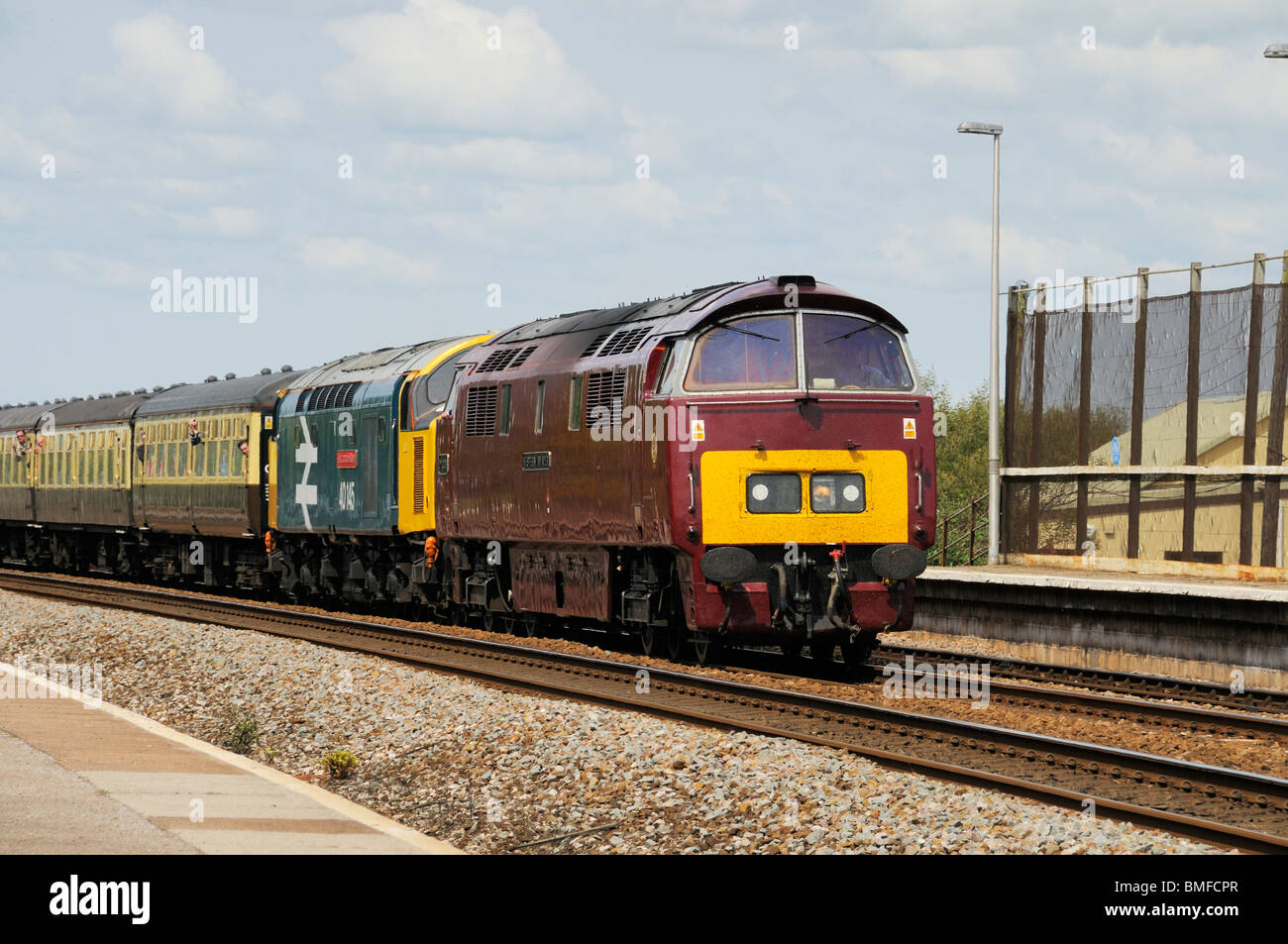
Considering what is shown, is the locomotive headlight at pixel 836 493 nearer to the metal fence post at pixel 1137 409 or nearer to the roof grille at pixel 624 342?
the roof grille at pixel 624 342

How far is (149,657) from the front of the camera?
70.6 ft

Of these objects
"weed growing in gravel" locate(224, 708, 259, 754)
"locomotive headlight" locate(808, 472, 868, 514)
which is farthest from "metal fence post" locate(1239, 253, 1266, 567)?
"weed growing in gravel" locate(224, 708, 259, 754)

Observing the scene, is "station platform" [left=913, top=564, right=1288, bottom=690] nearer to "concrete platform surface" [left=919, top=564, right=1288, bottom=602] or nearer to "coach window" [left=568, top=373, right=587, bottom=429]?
"concrete platform surface" [left=919, top=564, right=1288, bottom=602]

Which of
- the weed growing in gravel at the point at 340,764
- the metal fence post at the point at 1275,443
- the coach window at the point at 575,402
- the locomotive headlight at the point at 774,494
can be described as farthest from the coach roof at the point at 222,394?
the weed growing in gravel at the point at 340,764

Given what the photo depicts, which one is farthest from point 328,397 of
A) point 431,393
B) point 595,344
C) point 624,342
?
point 624,342

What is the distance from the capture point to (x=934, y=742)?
43.3 feet

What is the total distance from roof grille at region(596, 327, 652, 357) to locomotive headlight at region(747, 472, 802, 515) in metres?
2.24

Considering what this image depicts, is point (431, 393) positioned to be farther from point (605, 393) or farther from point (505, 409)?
point (605, 393)

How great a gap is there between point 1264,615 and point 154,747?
40.7 feet

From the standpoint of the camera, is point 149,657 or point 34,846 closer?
point 34,846

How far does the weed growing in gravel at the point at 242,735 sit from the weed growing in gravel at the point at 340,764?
146 centimetres
